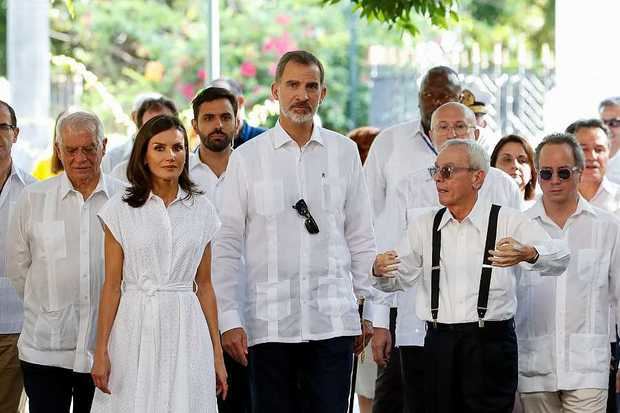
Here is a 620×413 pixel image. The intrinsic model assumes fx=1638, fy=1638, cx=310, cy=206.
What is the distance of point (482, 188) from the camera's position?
8961 millimetres

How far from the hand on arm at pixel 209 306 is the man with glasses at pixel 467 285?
0.82 m

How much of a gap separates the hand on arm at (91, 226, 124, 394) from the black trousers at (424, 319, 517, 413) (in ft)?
5.16

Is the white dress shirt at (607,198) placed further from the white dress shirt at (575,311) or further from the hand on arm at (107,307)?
the hand on arm at (107,307)

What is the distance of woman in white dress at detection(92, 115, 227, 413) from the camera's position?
307 inches

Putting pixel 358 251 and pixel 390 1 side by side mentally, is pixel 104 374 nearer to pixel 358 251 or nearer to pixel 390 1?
pixel 358 251

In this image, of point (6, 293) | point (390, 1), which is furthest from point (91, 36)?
point (6, 293)

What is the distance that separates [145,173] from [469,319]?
173 cm

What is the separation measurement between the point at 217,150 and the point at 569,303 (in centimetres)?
231

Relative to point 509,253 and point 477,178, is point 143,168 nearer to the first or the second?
point 477,178

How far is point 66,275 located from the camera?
8.42 meters

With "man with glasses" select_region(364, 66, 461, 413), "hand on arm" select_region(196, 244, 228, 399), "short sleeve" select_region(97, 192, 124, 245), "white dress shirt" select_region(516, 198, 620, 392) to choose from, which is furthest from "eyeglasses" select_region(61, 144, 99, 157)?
"white dress shirt" select_region(516, 198, 620, 392)

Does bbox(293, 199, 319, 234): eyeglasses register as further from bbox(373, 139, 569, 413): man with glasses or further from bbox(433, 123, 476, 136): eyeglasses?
bbox(433, 123, 476, 136): eyeglasses

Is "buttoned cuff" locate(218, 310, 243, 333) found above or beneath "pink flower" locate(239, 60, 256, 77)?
beneath

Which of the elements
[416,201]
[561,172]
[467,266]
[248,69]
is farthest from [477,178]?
[248,69]
